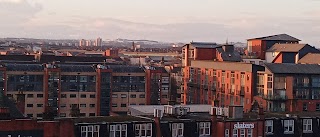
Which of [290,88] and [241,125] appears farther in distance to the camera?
[290,88]

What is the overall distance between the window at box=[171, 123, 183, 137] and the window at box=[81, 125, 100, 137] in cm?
703

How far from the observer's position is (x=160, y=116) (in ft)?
173

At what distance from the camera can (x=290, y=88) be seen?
91.8m

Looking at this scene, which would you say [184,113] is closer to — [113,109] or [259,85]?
[259,85]

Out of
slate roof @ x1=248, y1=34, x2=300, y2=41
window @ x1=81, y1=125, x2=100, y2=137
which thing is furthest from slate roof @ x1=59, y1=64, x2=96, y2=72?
window @ x1=81, y1=125, x2=100, y2=137

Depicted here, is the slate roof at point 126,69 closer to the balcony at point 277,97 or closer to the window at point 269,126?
the balcony at point 277,97

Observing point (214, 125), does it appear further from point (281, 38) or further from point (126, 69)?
point (281, 38)

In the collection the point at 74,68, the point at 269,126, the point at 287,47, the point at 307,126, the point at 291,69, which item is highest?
the point at 287,47

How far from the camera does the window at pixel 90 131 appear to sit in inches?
1903

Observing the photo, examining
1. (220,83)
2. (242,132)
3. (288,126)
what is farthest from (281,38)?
(242,132)

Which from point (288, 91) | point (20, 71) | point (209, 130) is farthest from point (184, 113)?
point (20, 71)

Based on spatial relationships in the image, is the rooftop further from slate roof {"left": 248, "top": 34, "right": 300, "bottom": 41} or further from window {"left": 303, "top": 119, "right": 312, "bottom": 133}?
slate roof {"left": 248, "top": 34, "right": 300, "bottom": 41}

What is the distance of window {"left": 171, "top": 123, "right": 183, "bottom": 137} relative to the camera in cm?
5194

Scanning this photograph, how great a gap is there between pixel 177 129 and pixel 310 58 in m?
66.3
